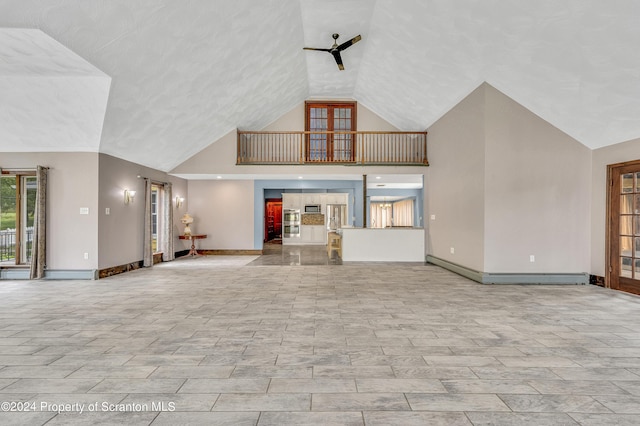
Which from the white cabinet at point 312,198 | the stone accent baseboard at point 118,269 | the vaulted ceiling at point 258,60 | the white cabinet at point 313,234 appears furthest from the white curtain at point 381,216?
the stone accent baseboard at point 118,269

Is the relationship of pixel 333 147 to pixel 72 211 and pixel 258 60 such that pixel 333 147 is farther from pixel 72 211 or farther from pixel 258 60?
pixel 72 211

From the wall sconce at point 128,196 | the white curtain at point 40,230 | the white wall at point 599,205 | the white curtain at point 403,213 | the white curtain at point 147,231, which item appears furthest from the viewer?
the white curtain at point 403,213

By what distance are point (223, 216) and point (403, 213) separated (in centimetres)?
819

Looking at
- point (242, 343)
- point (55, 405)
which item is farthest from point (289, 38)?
point (55, 405)

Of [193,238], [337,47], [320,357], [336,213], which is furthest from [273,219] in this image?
[320,357]

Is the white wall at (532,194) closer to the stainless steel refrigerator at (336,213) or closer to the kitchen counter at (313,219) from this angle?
the stainless steel refrigerator at (336,213)

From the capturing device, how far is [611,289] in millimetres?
5719

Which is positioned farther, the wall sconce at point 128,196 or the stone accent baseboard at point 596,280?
the wall sconce at point 128,196

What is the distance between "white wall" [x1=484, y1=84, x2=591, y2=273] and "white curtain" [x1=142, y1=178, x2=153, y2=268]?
297 inches

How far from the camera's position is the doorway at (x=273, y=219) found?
52.8 feet

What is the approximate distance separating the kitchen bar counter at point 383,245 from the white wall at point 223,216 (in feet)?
12.1

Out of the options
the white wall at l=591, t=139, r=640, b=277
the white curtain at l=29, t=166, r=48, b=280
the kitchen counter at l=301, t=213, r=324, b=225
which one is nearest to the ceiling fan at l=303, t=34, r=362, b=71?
the white wall at l=591, t=139, r=640, b=277

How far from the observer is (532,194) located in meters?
6.11

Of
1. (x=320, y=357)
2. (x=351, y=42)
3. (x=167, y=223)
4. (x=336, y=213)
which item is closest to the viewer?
(x=320, y=357)
